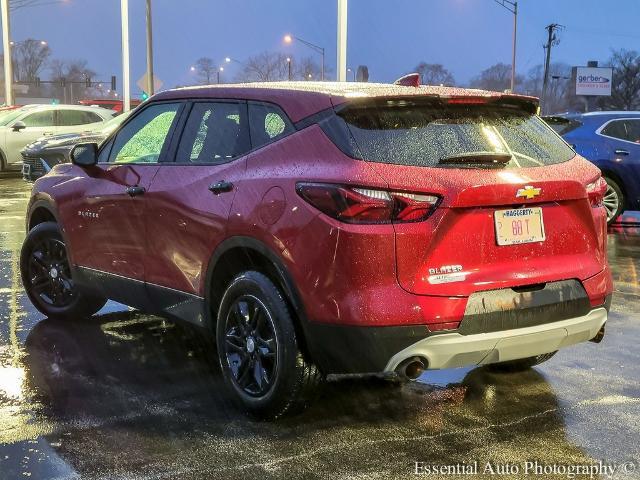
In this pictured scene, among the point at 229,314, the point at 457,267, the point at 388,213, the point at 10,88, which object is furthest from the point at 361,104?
the point at 10,88

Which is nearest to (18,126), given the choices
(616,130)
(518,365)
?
(616,130)

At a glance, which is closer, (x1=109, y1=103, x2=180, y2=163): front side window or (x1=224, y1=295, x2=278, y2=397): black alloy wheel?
(x1=224, y1=295, x2=278, y2=397): black alloy wheel

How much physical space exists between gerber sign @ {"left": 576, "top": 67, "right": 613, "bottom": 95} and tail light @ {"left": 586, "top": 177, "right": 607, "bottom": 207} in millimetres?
80299

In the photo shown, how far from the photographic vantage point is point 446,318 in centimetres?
368

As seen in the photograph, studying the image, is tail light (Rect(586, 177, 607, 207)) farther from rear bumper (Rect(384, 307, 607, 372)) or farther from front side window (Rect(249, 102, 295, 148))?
front side window (Rect(249, 102, 295, 148))

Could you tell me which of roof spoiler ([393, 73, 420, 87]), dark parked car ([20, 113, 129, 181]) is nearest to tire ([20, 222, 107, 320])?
roof spoiler ([393, 73, 420, 87])

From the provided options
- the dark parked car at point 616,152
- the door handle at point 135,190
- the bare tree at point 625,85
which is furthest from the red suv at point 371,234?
the bare tree at point 625,85

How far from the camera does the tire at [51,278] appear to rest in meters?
6.20

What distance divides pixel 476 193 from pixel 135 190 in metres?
2.26

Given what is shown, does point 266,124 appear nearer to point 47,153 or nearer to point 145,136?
point 145,136

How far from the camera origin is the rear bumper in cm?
370

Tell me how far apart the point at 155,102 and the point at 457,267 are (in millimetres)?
2554

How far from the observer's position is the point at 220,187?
170 inches

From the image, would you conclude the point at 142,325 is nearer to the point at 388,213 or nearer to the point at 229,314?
the point at 229,314
